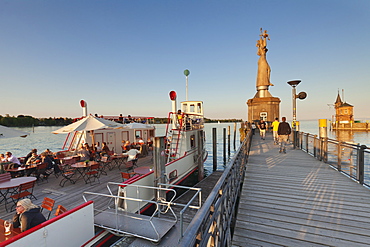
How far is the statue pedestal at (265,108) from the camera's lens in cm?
2484

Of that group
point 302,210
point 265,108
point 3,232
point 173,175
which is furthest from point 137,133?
point 265,108

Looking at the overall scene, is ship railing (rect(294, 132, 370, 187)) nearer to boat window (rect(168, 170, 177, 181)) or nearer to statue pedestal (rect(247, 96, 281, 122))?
boat window (rect(168, 170, 177, 181))

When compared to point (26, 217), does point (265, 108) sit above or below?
above

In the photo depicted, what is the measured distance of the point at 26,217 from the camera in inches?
130

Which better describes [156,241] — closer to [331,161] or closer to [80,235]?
[80,235]

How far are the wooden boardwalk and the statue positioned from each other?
25013 millimetres

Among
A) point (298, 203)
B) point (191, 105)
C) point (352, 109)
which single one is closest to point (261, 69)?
point (191, 105)

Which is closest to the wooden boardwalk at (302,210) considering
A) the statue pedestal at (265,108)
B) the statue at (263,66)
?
the statue pedestal at (265,108)

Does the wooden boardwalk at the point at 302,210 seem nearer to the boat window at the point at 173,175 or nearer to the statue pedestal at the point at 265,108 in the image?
the boat window at the point at 173,175

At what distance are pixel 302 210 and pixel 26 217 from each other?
18.8ft

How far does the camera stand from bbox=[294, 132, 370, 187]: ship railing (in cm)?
502

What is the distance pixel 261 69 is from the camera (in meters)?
28.4

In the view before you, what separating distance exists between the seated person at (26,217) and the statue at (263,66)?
30.3 m

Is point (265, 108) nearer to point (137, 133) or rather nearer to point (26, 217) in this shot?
point (137, 133)
